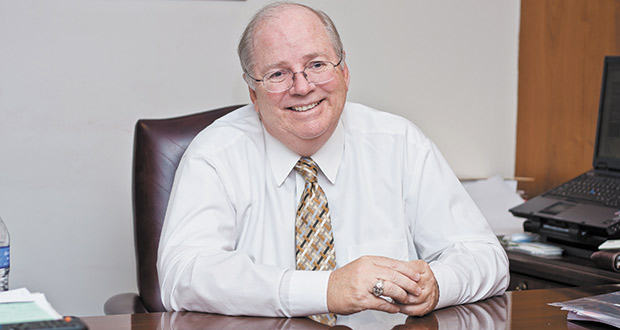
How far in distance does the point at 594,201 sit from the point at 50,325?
5.02 feet

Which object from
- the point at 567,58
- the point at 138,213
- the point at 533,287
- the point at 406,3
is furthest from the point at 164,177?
the point at 567,58

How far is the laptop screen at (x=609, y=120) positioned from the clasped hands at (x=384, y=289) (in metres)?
1.02

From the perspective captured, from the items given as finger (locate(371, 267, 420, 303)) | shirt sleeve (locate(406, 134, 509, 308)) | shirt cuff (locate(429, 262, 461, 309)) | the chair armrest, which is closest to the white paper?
shirt sleeve (locate(406, 134, 509, 308))

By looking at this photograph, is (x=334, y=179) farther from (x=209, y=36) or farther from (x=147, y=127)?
(x=209, y=36)

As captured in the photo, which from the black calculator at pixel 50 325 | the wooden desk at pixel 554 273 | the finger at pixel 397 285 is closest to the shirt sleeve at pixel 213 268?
the finger at pixel 397 285

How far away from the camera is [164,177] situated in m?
1.78

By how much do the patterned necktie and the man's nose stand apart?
20cm

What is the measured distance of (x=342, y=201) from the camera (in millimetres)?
1699

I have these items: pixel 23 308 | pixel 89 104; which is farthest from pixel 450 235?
pixel 89 104

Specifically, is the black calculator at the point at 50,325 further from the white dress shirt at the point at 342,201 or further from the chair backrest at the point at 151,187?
the chair backrest at the point at 151,187

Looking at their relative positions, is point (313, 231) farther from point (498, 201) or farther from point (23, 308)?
point (498, 201)

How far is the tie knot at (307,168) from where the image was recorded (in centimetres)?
164

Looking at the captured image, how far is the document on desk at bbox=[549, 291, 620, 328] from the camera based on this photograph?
3.68 ft

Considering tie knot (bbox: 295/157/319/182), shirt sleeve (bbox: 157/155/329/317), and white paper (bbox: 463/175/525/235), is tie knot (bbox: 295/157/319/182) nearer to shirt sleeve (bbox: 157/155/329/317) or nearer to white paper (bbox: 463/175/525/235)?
shirt sleeve (bbox: 157/155/329/317)
